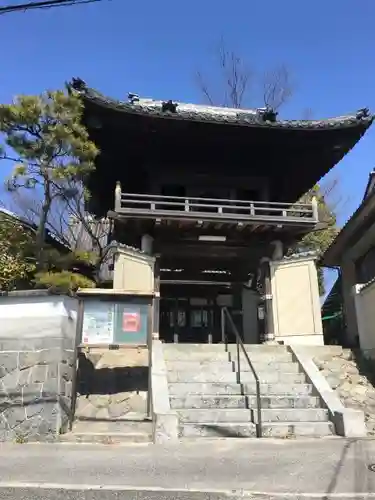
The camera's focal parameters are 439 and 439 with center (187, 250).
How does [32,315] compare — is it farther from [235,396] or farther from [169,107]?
[169,107]

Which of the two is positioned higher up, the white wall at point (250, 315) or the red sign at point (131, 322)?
the white wall at point (250, 315)

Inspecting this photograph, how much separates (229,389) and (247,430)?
1459mm

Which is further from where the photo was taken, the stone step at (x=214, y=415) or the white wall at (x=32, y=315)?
the white wall at (x=32, y=315)

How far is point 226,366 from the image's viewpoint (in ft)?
32.1

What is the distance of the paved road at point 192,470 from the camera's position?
4.25 metres

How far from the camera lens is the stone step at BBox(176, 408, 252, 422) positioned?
24.9 ft

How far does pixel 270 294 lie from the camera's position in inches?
552

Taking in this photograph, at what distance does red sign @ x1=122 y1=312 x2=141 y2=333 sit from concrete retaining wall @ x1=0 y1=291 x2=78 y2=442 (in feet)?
3.26

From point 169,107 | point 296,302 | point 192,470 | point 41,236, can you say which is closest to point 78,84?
point 169,107

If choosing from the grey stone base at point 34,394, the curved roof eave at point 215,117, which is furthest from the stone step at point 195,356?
the curved roof eave at point 215,117

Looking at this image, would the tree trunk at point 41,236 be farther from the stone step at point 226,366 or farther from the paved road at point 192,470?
the paved road at point 192,470

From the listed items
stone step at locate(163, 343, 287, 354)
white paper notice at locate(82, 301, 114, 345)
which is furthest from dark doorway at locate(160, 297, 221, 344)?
white paper notice at locate(82, 301, 114, 345)

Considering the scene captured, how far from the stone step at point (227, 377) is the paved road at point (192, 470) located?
2.48 m

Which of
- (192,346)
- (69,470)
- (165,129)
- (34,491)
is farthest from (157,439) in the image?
(165,129)
